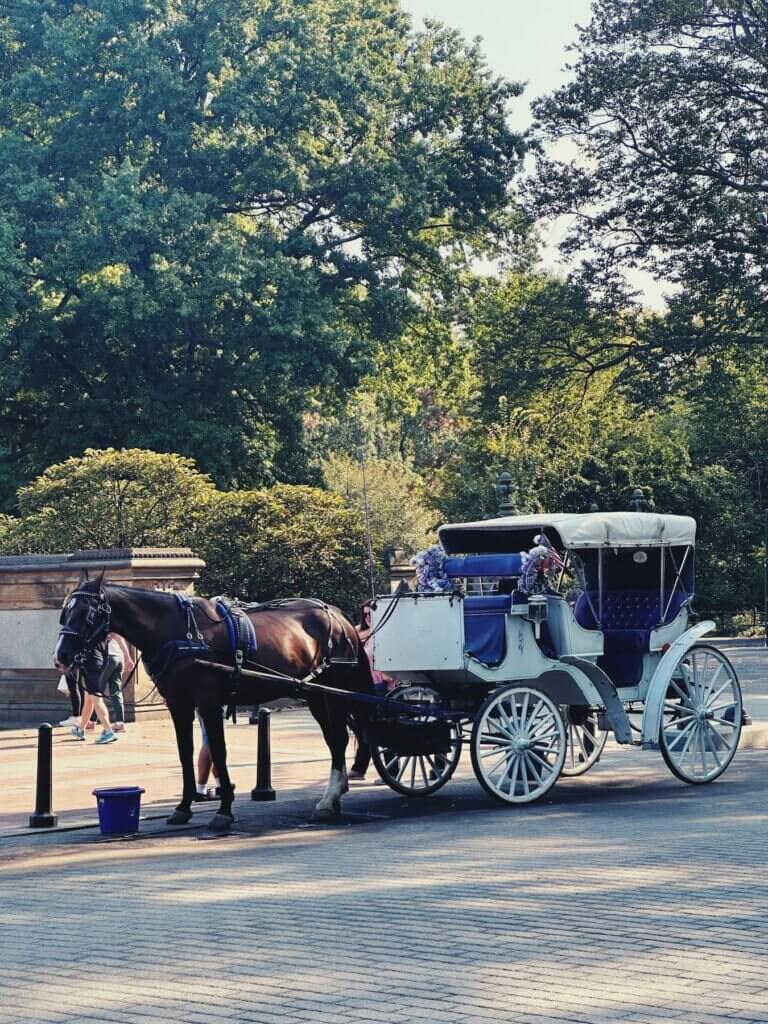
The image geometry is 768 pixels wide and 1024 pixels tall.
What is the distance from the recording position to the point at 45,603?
2281 cm

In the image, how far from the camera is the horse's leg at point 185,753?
12.9 meters

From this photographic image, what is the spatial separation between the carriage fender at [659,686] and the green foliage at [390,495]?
107 ft

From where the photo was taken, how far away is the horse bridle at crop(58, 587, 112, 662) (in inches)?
507

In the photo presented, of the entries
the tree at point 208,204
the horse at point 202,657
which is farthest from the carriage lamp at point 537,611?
the tree at point 208,204

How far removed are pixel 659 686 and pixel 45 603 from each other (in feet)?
37.1

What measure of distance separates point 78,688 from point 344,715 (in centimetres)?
633

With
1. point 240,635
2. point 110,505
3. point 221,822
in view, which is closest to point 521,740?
point 240,635

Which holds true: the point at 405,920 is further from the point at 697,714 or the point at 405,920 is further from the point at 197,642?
the point at 697,714

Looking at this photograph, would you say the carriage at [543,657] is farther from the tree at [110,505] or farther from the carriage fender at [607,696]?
the tree at [110,505]

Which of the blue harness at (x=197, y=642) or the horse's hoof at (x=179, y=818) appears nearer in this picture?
the horse's hoof at (x=179, y=818)

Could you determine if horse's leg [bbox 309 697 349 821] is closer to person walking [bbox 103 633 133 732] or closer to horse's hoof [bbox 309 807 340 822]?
horse's hoof [bbox 309 807 340 822]

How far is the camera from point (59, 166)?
37.7 metres

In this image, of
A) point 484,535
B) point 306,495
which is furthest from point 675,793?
point 306,495

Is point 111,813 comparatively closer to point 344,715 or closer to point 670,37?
point 344,715
